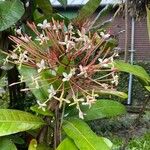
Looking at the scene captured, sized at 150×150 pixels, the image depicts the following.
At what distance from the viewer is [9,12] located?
51.6 inches

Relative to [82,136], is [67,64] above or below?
above

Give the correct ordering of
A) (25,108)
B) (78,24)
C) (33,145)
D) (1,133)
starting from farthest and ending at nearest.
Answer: (25,108) → (78,24) → (33,145) → (1,133)

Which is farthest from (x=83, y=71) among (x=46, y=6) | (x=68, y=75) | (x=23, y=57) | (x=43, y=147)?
(x=46, y=6)

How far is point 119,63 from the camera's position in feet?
4.25

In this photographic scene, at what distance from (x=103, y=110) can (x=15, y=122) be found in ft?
0.94

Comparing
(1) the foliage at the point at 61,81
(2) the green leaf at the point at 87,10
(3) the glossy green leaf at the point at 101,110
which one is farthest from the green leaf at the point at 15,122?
(2) the green leaf at the point at 87,10

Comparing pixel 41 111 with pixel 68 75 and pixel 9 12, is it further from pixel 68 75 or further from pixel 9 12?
pixel 9 12

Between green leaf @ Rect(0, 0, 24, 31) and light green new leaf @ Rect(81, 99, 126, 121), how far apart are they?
0.32 metres

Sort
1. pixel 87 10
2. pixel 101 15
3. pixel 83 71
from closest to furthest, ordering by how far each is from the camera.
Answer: pixel 83 71
pixel 87 10
pixel 101 15

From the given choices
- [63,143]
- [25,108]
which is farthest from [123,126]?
[63,143]

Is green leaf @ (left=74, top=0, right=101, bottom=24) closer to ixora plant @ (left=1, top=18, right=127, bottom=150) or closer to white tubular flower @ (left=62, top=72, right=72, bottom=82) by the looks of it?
ixora plant @ (left=1, top=18, right=127, bottom=150)

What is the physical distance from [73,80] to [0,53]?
314 mm

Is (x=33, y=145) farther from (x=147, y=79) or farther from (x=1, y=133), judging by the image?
(x=147, y=79)

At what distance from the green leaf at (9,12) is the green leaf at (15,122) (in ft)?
0.86
